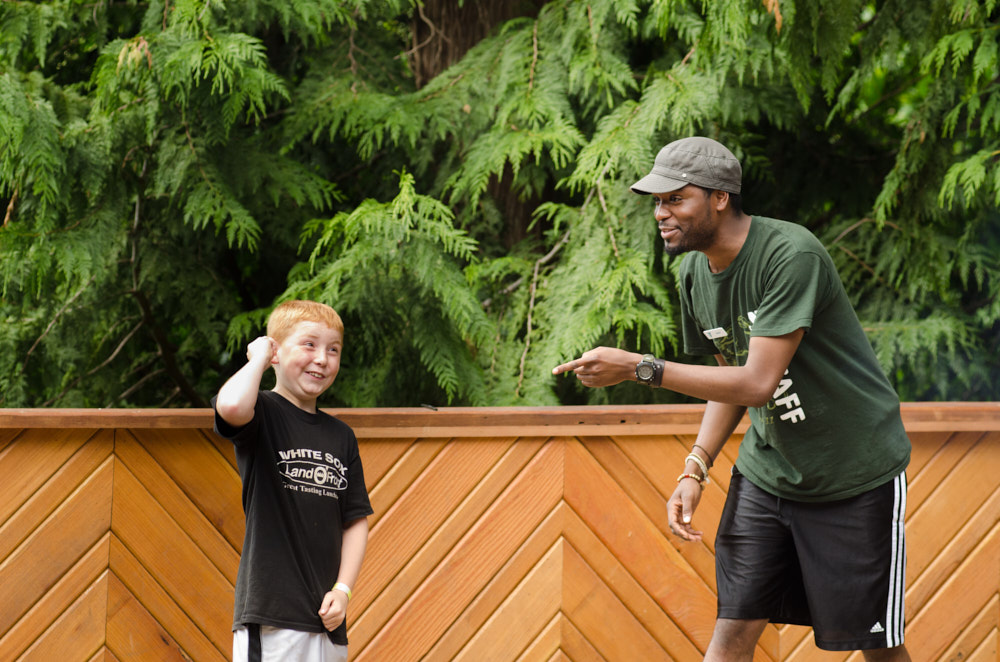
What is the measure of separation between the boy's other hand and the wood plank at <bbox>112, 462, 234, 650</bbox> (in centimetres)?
63

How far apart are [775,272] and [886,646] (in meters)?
0.89

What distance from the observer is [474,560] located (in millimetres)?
2457

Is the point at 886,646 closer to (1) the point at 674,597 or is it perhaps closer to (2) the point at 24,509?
(1) the point at 674,597

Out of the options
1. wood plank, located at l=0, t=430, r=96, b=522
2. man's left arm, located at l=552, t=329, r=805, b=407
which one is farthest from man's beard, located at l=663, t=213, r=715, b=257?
wood plank, located at l=0, t=430, r=96, b=522

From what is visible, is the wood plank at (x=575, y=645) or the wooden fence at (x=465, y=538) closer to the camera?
the wooden fence at (x=465, y=538)

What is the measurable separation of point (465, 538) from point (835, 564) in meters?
1.00

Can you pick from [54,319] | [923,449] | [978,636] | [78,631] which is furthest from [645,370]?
[54,319]

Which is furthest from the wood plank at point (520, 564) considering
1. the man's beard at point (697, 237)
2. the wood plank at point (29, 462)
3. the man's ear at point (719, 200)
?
the wood plank at point (29, 462)

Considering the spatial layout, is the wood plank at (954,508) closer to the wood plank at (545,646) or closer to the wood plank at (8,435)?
the wood plank at (545,646)

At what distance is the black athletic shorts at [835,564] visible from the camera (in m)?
1.94

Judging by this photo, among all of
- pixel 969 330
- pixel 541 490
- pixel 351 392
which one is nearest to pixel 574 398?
pixel 351 392

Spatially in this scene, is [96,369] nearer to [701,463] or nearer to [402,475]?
[402,475]

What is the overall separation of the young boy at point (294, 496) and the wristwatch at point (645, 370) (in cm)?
71

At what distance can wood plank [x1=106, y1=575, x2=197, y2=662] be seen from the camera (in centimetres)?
234
